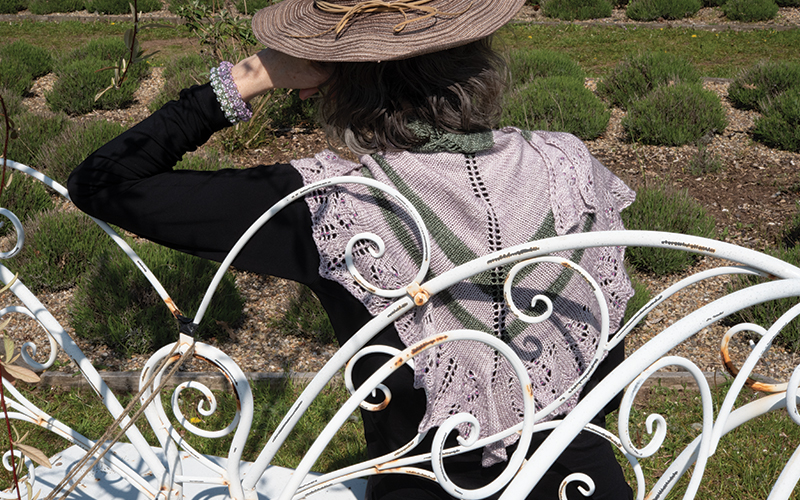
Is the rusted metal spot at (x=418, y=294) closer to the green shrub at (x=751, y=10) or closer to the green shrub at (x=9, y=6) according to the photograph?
the green shrub at (x=751, y=10)

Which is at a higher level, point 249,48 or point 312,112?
point 249,48

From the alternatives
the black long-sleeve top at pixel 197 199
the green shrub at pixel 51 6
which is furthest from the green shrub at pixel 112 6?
the black long-sleeve top at pixel 197 199

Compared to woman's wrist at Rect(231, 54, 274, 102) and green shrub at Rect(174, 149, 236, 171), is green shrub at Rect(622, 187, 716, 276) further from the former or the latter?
woman's wrist at Rect(231, 54, 274, 102)

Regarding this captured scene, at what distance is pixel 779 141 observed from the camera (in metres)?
4.63

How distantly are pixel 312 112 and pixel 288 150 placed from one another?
496 mm

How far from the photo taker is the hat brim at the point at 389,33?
120 centimetres

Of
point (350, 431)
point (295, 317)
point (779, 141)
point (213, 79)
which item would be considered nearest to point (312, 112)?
point (295, 317)

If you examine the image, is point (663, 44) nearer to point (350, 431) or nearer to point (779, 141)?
point (779, 141)

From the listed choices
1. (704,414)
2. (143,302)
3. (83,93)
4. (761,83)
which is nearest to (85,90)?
(83,93)

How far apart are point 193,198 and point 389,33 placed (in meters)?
0.50

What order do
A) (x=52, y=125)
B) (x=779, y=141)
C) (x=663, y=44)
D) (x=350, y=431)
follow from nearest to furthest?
(x=350, y=431) → (x=779, y=141) → (x=52, y=125) → (x=663, y=44)

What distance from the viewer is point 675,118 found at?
479cm

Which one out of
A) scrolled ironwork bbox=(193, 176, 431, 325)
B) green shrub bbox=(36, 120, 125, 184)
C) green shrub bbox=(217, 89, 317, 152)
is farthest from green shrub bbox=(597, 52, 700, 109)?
scrolled ironwork bbox=(193, 176, 431, 325)

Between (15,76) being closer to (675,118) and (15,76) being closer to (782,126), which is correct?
(675,118)
